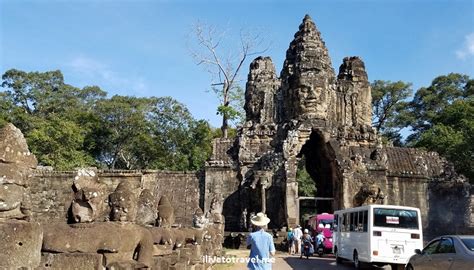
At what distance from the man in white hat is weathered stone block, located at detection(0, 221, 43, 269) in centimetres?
381

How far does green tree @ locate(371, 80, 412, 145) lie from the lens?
50.7 metres

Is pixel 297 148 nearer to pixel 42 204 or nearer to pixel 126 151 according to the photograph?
pixel 42 204

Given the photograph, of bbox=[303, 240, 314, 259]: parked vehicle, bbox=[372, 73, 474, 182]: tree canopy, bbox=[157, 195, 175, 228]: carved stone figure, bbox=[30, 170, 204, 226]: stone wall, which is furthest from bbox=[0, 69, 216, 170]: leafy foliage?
bbox=[157, 195, 175, 228]: carved stone figure

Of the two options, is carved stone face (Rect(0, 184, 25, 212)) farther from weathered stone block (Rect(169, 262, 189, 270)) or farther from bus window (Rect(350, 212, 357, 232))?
bus window (Rect(350, 212, 357, 232))

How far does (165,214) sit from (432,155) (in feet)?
77.9

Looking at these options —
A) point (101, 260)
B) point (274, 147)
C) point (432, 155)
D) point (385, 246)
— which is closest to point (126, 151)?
point (274, 147)

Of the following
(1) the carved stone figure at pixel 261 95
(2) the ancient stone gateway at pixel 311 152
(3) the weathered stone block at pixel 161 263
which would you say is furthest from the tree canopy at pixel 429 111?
(3) the weathered stone block at pixel 161 263

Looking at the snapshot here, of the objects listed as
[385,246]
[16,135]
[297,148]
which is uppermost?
[297,148]

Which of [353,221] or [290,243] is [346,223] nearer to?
[353,221]

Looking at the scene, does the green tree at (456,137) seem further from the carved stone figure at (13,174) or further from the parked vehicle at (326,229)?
the carved stone figure at (13,174)

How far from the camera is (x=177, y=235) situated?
31.9 feet

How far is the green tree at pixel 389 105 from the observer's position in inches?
1996

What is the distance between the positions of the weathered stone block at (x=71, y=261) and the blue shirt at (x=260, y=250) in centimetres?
282

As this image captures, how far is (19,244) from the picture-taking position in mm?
3977
